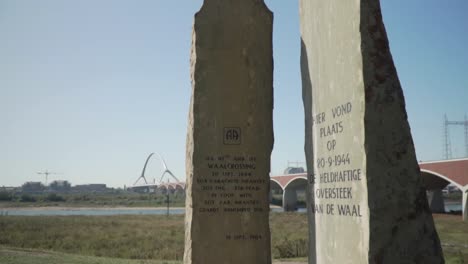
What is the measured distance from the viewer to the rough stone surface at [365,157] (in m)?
3.81

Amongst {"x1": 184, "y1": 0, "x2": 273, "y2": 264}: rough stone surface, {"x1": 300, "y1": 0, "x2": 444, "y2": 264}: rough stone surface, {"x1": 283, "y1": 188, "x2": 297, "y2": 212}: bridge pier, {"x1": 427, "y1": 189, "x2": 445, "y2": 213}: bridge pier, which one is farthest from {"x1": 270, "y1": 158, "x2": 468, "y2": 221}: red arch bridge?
{"x1": 300, "y1": 0, "x2": 444, "y2": 264}: rough stone surface

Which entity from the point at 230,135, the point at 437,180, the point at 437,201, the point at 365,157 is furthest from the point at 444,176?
the point at 365,157

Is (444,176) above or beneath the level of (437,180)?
above

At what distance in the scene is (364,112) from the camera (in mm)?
4008

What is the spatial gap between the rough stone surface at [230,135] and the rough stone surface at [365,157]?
258cm

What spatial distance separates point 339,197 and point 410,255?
36.9 inches

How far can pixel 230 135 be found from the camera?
760 cm

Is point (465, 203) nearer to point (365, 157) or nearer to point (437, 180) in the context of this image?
point (437, 180)

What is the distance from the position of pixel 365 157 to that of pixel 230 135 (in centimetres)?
388

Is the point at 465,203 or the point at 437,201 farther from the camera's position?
the point at 437,201

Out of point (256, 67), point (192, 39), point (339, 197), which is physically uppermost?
point (192, 39)

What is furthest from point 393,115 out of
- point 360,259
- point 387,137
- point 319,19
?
point 319,19

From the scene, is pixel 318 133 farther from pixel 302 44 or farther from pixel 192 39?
pixel 192 39

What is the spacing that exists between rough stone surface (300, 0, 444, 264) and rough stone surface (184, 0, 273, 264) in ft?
8.47
